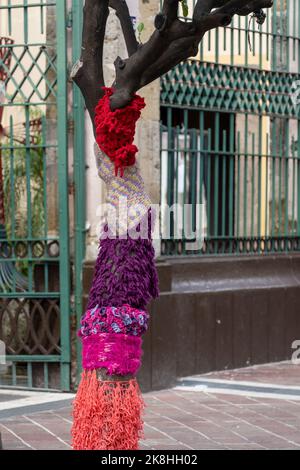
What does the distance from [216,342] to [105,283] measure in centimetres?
510

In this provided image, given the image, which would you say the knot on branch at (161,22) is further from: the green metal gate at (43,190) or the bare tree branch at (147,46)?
the green metal gate at (43,190)

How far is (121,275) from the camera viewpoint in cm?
439

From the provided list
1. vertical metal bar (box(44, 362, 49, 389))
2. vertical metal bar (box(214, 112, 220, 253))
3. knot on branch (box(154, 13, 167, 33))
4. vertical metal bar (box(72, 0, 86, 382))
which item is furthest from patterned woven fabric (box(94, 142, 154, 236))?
vertical metal bar (box(214, 112, 220, 253))

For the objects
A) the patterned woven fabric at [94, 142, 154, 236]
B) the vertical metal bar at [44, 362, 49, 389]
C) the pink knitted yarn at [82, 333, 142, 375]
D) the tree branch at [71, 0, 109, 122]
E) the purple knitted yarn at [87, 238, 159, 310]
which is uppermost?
the tree branch at [71, 0, 109, 122]

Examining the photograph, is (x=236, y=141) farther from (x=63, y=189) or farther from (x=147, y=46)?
(x=147, y=46)

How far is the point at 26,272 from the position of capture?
8852 millimetres

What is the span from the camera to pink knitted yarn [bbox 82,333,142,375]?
172 inches

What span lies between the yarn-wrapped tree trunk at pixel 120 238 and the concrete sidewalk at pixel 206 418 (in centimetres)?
209

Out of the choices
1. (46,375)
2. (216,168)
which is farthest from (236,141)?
(46,375)

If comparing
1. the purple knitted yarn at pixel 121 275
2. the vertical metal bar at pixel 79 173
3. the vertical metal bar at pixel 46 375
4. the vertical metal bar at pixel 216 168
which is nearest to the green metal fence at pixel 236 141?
the vertical metal bar at pixel 216 168

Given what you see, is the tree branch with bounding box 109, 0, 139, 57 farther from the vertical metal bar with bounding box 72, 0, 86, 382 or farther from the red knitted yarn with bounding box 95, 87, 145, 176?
the vertical metal bar with bounding box 72, 0, 86, 382

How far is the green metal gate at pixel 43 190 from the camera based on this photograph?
8.35 metres
